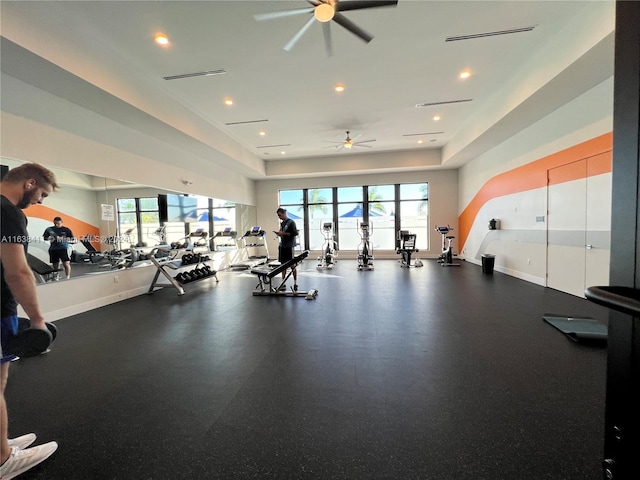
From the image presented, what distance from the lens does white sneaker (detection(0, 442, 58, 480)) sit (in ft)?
4.90

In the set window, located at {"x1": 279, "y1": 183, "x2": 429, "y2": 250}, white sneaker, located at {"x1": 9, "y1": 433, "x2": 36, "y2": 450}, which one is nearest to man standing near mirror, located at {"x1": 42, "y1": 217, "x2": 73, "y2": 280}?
white sneaker, located at {"x1": 9, "y1": 433, "x2": 36, "y2": 450}

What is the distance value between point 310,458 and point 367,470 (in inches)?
13.0

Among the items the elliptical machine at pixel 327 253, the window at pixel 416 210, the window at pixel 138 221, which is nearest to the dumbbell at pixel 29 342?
the window at pixel 138 221

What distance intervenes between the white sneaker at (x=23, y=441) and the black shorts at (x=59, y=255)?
315 cm

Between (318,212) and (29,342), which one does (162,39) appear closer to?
(29,342)

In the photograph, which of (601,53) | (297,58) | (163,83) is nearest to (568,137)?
(601,53)

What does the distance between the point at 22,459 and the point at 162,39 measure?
4531 millimetres

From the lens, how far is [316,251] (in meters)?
11.4

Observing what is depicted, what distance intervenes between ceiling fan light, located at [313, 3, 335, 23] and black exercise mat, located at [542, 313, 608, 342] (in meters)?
4.38

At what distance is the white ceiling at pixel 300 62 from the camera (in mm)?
3326

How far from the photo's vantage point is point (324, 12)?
10.1 feet

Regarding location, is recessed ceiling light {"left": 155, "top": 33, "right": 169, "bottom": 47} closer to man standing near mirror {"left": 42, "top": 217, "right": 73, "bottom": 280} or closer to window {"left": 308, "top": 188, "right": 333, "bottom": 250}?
man standing near mirror {"left": 42, "top": 217, "right": 73, "bottom": 280}

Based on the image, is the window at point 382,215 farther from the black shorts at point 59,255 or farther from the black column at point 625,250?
the black column at point 625,250

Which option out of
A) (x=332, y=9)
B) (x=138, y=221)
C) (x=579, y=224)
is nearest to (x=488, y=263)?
(x=579, y=224)
